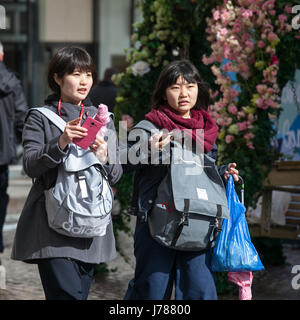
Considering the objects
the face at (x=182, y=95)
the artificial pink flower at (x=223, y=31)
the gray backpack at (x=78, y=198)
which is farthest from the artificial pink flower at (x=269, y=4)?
the gray backpack at (x=78, y=198)

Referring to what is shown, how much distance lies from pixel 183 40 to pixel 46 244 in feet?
8.87

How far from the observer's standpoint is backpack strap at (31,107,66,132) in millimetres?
3152

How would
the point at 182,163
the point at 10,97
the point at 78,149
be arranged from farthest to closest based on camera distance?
the point at 10,97, the point at 182,163, the point at 78,149

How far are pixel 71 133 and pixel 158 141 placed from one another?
47 centimetres

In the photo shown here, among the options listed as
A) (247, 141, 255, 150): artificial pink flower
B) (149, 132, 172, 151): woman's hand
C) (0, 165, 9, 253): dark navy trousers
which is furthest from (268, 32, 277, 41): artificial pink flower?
(0, 165, 9, 253): dark navy trousers

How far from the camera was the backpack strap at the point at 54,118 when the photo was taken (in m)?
3.15

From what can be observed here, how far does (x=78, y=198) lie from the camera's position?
3043mm

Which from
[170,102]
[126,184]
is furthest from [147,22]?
[170,102]

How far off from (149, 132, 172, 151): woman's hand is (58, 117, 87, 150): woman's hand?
388 millimetres

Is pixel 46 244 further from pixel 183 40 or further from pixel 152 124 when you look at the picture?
pixel 183 40

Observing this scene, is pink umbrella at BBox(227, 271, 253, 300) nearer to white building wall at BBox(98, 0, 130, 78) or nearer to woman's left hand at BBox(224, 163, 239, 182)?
woman's left hand at BBox(224, 163, 239, 182)

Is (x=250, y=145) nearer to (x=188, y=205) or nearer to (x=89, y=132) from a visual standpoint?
(x=188, y=205)

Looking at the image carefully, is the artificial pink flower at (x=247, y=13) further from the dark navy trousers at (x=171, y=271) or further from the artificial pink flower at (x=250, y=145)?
the dark navy trousers at (x=171, y=271)

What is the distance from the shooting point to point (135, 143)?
339 centimetres
